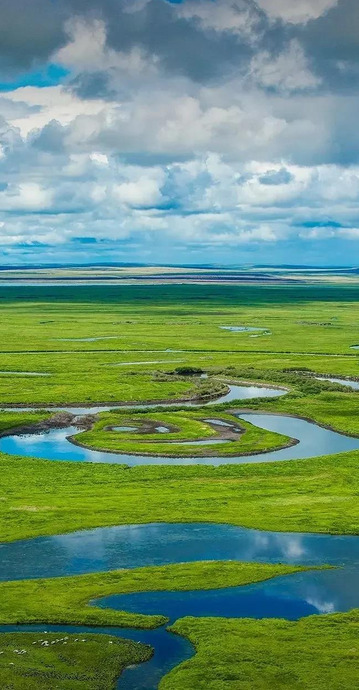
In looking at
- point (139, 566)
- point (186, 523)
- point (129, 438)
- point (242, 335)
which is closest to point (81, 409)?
point (129, 438)

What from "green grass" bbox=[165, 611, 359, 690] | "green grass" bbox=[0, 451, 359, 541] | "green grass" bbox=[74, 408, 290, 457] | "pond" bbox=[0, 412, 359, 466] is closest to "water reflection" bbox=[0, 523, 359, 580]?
"green grass" bbox=[0, 451, 359, 541]

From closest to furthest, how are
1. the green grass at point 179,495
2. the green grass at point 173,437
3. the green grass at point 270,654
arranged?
1. the green grass at point 270,654
2. the green grass at point 179,495
3. the green grass at point 173,437

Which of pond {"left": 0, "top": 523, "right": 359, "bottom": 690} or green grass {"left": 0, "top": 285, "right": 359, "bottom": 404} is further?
green grass {"left": 0, "top": 285, "right": 359, "bottom": 404}

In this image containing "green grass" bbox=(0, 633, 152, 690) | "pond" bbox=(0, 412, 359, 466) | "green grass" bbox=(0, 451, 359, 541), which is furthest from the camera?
"pond" bbox=(0, 412, 359, 466)

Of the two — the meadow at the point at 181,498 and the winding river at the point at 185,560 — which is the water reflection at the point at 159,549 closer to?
the winding river at the point at 185,560

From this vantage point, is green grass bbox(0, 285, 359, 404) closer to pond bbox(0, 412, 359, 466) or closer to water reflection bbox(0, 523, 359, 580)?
pond bbox(0, 412, 359, 466)

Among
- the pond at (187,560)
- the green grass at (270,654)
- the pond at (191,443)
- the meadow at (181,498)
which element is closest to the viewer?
the green grass at (270,654)

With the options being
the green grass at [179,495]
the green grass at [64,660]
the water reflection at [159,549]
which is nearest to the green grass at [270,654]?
the green grass at [64,660]
